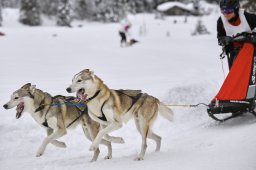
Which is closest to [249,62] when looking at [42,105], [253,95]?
[253,95]

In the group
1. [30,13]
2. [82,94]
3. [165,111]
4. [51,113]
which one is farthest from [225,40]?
[30,13]

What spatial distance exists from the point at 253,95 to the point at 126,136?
106 inches

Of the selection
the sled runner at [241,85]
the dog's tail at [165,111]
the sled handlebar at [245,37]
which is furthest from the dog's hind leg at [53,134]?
the sled handlebar at [245,37]

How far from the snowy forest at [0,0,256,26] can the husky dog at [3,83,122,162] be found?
45784mm

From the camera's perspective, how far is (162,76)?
13.6m

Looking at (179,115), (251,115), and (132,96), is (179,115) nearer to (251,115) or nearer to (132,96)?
(251,115)

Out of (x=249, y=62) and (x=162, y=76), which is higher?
(x=249, y=62)

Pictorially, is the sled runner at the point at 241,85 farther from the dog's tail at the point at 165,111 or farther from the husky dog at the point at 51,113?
the husky dog at the point at 51,113

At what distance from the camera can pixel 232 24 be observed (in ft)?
21.8

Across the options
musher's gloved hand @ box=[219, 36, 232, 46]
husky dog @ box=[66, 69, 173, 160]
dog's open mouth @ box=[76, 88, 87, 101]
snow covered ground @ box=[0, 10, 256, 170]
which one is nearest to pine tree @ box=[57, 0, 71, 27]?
snow covered ground @ box=[0, 10, 256, 170]

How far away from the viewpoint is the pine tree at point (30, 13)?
172 feet

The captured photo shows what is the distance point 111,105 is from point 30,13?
49.3 metres

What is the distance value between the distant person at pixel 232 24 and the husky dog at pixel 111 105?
5.55 ft

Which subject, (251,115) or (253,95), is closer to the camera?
(253,95)
